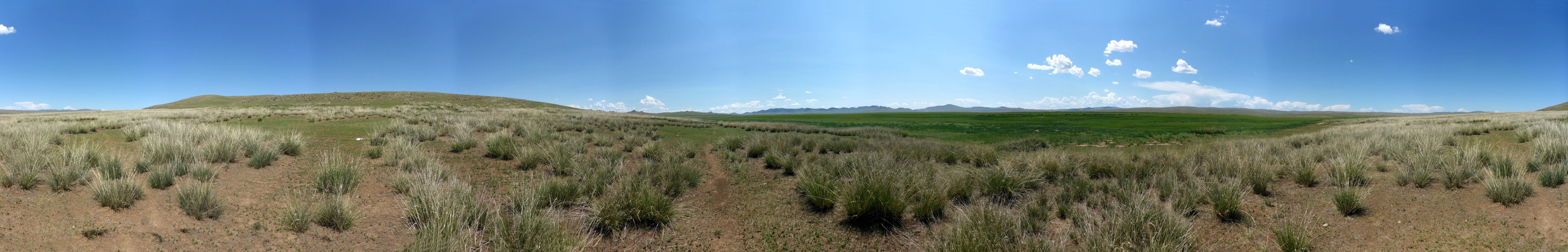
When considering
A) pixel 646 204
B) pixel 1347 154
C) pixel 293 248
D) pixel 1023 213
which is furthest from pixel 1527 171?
pixel 293 248

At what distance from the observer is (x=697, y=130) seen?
1900cm

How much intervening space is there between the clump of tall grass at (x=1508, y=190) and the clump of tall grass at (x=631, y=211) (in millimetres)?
8871

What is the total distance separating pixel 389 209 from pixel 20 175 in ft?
10.9

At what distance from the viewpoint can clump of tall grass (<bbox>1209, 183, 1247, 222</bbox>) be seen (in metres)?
5.25

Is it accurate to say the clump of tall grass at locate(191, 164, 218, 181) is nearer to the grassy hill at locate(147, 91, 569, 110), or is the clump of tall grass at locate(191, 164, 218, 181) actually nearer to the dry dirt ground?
the dry dirt ground

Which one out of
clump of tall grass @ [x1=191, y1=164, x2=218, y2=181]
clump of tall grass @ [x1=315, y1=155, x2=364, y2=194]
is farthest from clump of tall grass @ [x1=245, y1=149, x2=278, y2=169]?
clump of tall grass @ [x1=191, y1=164, x2=218, y2=181]

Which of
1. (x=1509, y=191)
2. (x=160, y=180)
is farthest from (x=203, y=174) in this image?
(x=1509, y=191)

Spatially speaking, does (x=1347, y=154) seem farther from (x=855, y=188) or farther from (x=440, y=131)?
(x=440, y=131)

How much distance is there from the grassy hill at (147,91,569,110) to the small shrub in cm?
7223

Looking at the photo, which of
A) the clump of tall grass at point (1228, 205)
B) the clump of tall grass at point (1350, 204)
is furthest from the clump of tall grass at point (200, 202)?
the clump of tall grass at point (1350, 204)

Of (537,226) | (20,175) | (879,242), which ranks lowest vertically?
(879,242)

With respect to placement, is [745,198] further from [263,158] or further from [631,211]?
[263,158]

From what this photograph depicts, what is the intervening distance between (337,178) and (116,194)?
162cm

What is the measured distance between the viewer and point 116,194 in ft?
14.7
